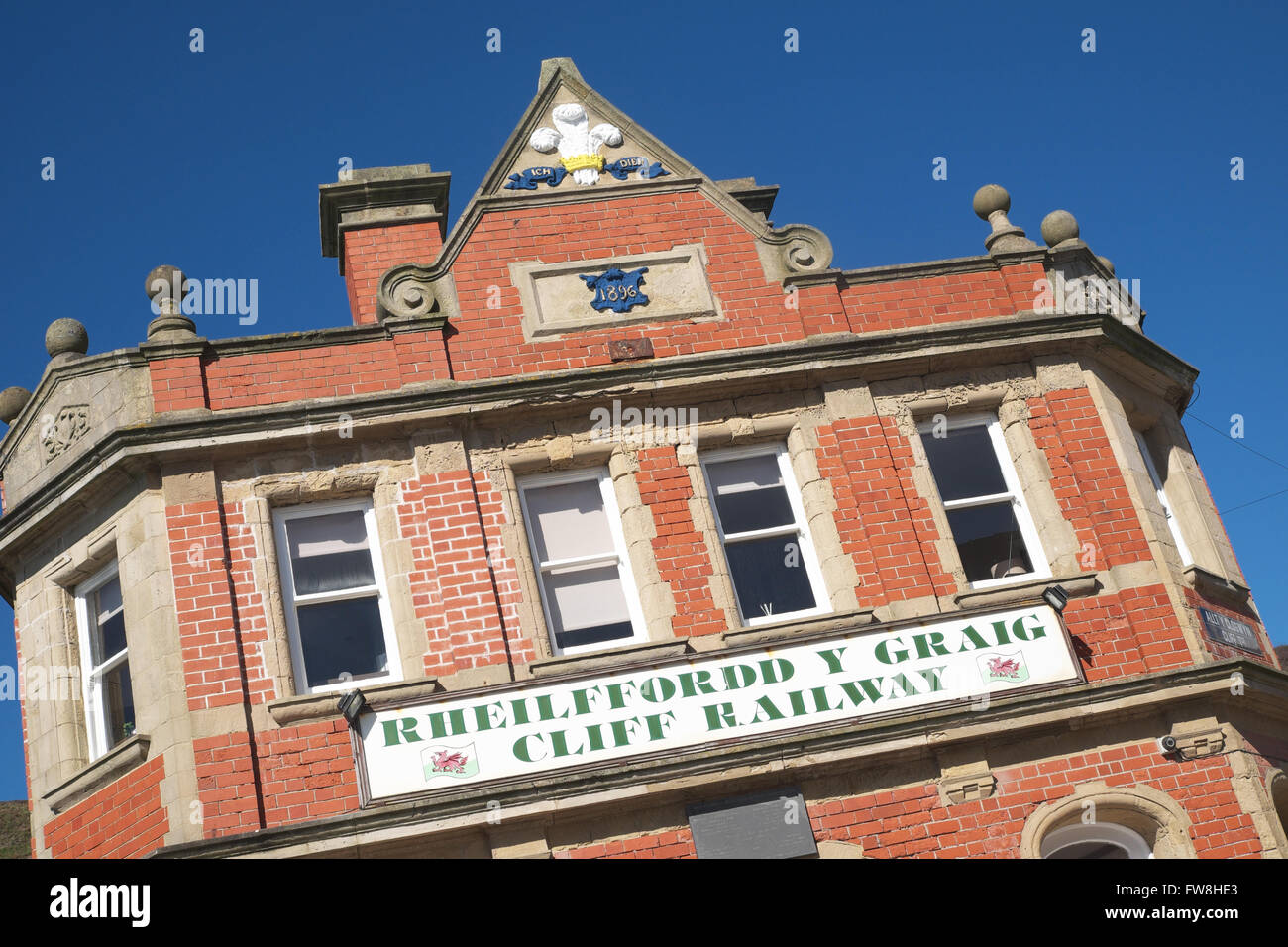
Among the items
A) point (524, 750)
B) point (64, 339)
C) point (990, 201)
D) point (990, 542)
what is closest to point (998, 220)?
point (990, 201)

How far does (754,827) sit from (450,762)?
8.21ft

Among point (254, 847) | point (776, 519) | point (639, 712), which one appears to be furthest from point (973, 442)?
point (254, 847)

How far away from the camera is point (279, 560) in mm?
12844

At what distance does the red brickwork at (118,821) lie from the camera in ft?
38.9

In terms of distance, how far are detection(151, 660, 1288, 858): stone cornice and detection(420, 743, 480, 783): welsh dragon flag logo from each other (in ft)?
0.53

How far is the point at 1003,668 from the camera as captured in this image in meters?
12.7

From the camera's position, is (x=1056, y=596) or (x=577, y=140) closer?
(x=1056, y=596)

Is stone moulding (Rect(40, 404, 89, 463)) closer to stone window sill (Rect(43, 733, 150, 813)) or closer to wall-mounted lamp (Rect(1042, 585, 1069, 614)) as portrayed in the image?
stone window sill (Rect(43, 733, 150, 813))

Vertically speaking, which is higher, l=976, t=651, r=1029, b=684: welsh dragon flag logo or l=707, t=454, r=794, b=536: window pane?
l=707, t=454, r=794, b=536: window pane

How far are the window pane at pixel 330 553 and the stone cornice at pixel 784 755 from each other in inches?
87.8

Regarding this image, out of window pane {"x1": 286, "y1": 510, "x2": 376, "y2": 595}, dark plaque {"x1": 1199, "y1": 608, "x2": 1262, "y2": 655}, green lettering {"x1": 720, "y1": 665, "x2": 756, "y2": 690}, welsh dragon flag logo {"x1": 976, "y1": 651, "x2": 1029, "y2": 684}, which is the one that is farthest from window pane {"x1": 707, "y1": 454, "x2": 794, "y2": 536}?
dark plaque {"x1": 1199, "y1": 608, "x2": 1262, "y2": 655}

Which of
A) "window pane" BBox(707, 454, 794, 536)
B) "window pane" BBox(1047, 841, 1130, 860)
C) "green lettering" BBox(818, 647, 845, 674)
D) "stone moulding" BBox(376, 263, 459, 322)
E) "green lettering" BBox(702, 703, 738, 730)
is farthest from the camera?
"stone moulding" BBox(376, 263, 459, 322)

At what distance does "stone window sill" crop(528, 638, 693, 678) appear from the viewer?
40.4ft

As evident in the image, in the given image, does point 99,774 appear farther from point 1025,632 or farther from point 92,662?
point 1025,632
